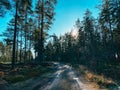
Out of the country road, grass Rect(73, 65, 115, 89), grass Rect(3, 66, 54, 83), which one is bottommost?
grass Rect(73, 65, 115, 89)

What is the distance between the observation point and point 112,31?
49875 millimetres

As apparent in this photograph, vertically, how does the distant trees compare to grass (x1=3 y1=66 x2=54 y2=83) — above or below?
above

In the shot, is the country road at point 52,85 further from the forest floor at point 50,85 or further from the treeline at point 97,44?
the treeline at point 97,44

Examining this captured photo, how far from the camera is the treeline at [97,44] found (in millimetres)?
44375

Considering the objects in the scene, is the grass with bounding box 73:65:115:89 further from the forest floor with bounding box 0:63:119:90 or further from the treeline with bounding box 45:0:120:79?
the treeline with bounding box 45:0:120:79

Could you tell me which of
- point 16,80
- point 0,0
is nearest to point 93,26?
point 0,0

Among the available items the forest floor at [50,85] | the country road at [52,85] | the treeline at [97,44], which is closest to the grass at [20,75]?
the forest floor at [50,85]

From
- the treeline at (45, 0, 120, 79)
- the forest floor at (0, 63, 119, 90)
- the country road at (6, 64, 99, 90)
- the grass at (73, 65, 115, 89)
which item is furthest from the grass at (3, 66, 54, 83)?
the treeline at (45, 0, 120, 79)

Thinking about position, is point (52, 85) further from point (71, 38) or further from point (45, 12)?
point (71, 38)

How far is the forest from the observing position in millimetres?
36438

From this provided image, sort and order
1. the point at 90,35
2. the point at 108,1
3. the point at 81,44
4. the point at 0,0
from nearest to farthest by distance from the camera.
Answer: the point at 0,0, the point at 108,1, the point at 90,35, the point at 81,44

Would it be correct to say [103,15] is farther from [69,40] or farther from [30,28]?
[69,40]

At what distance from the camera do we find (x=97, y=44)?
74562 millimetres

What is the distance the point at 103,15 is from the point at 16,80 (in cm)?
3747
